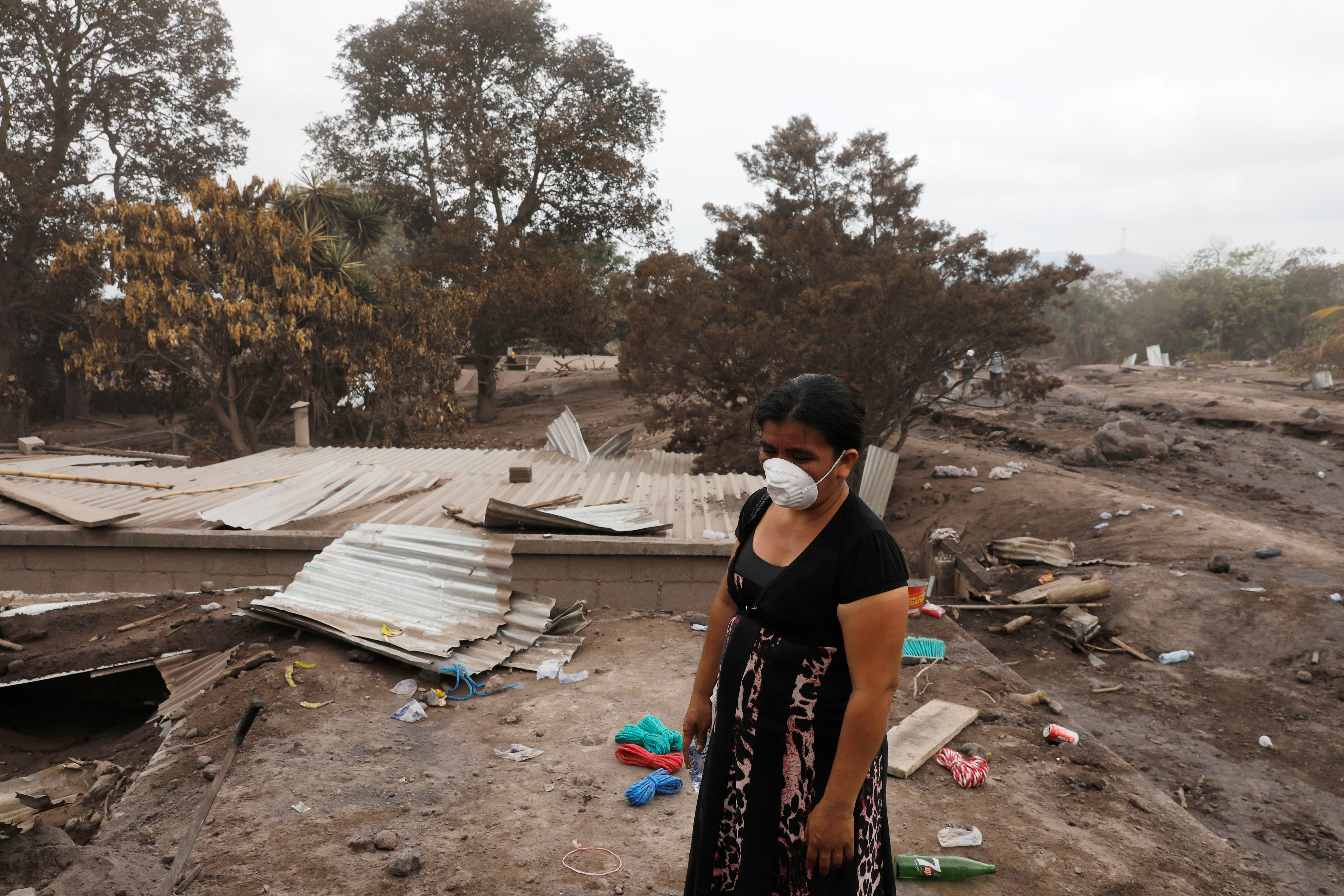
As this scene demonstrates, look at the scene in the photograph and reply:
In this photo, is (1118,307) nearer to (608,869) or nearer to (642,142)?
(642,142)

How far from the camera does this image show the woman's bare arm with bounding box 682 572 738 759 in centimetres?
226

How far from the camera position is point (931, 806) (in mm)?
3760

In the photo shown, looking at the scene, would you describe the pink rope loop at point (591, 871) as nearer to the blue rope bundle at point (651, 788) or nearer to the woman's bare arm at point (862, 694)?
the blue rope bundle at point (651, 788)

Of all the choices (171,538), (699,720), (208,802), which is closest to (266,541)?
(171,538)

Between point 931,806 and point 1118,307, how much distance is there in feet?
146

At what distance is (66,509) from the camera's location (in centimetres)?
704

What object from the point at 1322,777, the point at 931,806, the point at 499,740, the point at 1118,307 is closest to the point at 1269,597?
the point at 1322,777

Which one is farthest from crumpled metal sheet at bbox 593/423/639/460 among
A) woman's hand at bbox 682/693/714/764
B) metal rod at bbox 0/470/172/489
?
woman's hand at bbox 682/693/714/764

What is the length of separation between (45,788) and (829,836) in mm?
4296

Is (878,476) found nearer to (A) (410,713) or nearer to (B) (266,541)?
(B) (266,541)

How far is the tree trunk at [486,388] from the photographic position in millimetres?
22234

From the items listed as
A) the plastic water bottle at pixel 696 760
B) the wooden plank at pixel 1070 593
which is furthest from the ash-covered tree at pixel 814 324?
the plastic water bottle at pixel 696 760

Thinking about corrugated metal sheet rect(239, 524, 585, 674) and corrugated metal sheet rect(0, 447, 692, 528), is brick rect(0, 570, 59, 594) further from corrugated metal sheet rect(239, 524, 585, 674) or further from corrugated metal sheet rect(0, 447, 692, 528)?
corrugated metal sheet rect(239, 524, 585, 674)

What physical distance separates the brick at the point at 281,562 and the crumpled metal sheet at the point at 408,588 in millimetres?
A: 709
